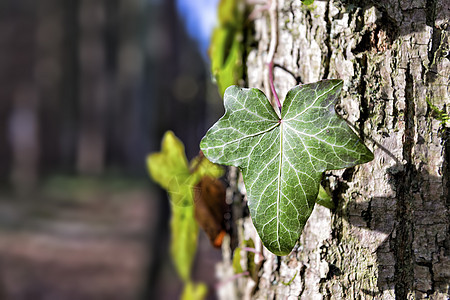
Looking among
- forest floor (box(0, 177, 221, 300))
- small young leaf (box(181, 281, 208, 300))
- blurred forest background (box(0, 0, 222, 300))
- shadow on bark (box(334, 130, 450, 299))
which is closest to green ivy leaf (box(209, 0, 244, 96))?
shadow on bark (box(334, 130, 450, 299))

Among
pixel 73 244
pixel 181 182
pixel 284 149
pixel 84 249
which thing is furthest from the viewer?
pixel 73 244

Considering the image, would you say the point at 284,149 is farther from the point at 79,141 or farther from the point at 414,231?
the point at 79,141

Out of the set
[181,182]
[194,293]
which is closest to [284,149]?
[181,182]

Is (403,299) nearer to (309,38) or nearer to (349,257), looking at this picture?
(349,257)

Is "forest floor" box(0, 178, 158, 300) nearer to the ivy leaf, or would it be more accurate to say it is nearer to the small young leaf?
the small young leaf

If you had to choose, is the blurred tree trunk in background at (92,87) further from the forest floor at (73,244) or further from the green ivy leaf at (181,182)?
the green ivy leaf at (181,182)

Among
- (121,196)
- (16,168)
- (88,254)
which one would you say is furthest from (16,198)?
(88,254)
